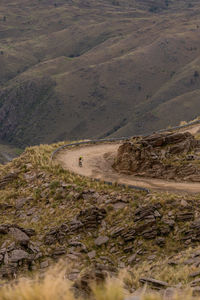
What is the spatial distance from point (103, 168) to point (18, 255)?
15.1 metres

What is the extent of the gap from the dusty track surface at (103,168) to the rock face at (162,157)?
879mm

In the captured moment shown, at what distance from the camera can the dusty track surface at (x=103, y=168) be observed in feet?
87.1

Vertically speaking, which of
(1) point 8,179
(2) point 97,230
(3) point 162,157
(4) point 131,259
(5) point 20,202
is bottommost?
(4) point 131,259

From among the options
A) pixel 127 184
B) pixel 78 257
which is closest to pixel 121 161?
pixel 127 184

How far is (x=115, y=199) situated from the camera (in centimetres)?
2411

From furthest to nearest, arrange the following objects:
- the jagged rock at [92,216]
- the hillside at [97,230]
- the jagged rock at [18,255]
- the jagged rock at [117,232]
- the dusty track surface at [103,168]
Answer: the dusty track surface at [103,168] < the jagged rock at [92,216] < the jagged rock at [117,232] < the jagged rock at [18,255] < the hillside at [97,230]

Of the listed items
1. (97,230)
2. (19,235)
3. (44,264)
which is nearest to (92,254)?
(97,230)

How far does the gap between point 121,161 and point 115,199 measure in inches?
330

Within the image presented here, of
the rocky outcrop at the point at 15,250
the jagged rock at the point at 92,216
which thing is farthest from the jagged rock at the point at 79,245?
the rocky outcrop at the point at 15,250

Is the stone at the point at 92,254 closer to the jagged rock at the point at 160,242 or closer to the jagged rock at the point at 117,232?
the jagged rock at the point at 117,232

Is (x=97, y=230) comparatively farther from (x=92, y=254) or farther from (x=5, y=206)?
(x=5, y=206)

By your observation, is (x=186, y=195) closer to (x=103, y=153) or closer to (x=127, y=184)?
(x=127, y=184)

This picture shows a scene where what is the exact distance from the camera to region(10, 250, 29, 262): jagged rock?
19.4 meters

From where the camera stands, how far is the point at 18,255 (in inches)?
Answer: 775
